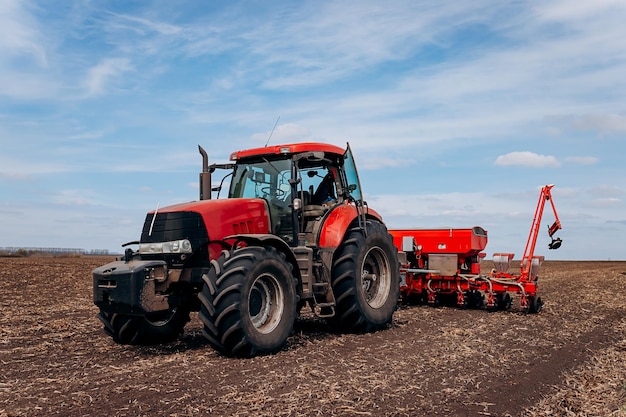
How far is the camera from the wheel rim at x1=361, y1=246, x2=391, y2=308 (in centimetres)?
986

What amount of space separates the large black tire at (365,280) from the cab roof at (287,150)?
1.35 metres

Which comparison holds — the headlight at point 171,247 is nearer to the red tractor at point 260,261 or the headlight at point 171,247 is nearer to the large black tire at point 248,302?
the red tractor at point 260,261

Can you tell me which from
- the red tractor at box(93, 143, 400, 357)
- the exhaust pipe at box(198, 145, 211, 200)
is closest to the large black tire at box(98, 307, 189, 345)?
the red tractor at box(93, 143, 400, 357)

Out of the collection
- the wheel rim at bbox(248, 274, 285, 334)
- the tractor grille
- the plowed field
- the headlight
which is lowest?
the plowed field

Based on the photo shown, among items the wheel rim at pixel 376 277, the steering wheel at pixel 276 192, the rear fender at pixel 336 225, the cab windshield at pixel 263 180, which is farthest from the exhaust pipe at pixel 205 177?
the wheel rim at pixel 376 277

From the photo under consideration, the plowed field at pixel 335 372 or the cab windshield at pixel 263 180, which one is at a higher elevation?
the cab windshield at pixel 263 180

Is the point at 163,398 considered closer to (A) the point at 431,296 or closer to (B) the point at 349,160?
(B) the point at 349,160

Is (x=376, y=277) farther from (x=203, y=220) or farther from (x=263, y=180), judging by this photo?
(x=203, y=220)

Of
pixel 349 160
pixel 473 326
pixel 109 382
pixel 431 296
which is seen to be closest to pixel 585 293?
pixel 431 296

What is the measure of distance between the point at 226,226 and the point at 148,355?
1895 millimetres

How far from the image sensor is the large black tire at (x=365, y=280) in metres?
8.95

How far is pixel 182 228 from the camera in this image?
7734mm

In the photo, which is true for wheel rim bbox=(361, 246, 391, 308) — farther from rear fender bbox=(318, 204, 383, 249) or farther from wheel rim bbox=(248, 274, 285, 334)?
wheel rim bbox=(248, 274, 285, 334)

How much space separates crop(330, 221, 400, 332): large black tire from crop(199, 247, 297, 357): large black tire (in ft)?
4.51
